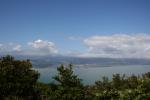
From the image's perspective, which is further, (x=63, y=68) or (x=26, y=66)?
(x=26, y=66)

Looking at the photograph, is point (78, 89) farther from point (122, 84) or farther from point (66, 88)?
point (122, 84)

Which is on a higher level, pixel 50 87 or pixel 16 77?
pixel 16 77

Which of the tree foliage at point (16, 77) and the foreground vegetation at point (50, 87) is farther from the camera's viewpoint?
the tree foliage at point (16, 77)

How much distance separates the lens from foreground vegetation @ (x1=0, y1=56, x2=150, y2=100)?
35156 mm

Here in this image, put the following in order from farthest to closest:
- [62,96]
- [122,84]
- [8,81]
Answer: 1. [122,84]
2. [8,81]
3. [62,96]

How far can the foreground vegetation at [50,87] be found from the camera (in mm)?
35156

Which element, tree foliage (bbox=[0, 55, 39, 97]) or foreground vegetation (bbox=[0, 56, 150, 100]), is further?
tree foliage (bbox=[0, 55, 39, 97])

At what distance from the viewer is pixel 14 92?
3631 cm

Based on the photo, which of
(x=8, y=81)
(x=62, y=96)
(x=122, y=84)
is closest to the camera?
(x=62, y=96)

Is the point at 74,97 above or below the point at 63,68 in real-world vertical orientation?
below

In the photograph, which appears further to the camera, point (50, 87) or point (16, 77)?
point (16, 77)

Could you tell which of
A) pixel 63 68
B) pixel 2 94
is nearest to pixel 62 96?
pixel 63 68

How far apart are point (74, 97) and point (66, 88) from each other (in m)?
1.19

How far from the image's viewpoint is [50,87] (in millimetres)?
36219
